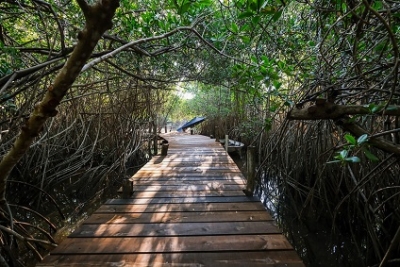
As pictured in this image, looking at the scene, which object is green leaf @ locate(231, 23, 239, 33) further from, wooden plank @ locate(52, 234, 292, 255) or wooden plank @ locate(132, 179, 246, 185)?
wooden plank @ locate(132, 179, 246, 185)

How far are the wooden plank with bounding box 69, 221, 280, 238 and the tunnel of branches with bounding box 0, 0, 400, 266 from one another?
19.7 inches

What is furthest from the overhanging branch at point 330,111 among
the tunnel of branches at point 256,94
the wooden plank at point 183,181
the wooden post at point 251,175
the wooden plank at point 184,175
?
Answer: the wooden plank at point 184,175

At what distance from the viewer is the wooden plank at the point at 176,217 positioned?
2135 mm

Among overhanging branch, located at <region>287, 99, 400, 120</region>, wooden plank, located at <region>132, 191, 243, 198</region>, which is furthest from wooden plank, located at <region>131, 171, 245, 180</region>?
overhanging branch, located at <region>287, 99, 400, 120</region>

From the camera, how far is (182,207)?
2486 mm

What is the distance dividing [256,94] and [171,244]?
1.47 m

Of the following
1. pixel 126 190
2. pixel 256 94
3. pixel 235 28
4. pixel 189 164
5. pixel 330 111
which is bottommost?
pixel 189 164

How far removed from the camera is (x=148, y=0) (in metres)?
3.43

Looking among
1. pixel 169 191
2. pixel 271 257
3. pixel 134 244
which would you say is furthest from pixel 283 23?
pixel 134 244

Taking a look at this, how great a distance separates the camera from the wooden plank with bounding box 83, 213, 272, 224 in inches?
84.0

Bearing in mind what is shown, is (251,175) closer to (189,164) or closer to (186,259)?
(186,259)

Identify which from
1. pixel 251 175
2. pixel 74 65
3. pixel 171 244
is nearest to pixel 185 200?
pixel 251 175

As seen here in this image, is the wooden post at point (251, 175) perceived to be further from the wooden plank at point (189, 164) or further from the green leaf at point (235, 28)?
the wooden plank at point (189, 164)

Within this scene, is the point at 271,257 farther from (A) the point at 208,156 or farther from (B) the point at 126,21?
(A) the point at 208,156
